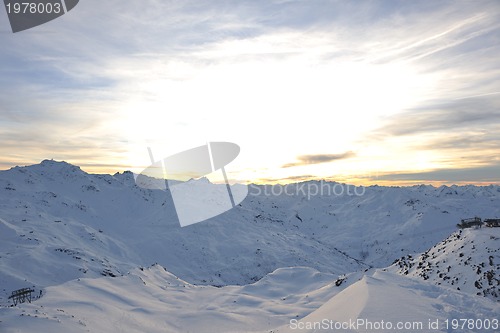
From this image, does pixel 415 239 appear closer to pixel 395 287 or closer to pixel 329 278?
pixel 329 278

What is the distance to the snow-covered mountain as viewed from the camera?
22375 millimetres

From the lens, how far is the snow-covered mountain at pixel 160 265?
22375 millimetres

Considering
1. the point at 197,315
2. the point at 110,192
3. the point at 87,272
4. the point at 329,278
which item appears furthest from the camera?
the point at 110,192

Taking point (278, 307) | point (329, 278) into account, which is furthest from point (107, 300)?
point (329, 278)

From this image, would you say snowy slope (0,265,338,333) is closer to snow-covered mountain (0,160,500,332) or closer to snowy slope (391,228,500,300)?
snow-covered mountain (0,160,500,332)

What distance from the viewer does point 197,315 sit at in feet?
83.6

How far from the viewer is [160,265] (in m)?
59.7

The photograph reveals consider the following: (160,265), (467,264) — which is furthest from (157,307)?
(160,265)

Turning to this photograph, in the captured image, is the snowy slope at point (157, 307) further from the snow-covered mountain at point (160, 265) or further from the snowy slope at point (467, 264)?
the snowy slope at point (467, 264)

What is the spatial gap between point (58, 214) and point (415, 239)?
179m

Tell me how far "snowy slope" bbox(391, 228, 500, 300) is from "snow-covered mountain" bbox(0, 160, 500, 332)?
0.46 feet

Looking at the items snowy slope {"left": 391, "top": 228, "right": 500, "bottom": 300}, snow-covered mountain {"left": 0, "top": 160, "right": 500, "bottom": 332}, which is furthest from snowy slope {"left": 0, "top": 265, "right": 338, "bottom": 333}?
snowy slope {"left": 391, "top": 228, "right": 500, "bottom": 300}

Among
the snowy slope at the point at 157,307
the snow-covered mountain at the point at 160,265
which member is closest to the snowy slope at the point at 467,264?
the snow-covered mountain at the point at 160,265

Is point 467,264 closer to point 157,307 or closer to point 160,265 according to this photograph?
point 157,307
